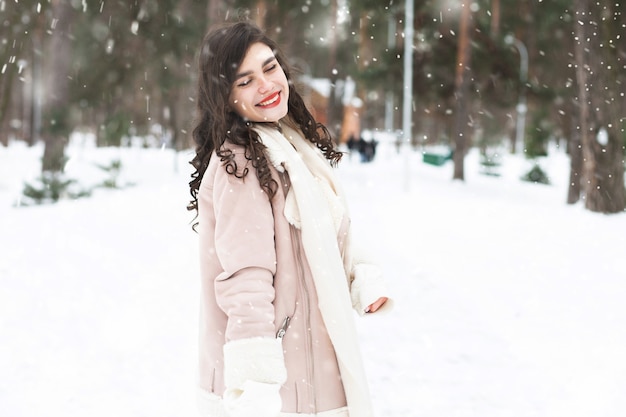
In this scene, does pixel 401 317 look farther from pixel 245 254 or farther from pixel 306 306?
pixel 245 254

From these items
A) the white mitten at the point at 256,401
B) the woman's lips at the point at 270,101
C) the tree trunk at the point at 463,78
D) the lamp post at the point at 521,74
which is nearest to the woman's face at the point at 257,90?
the woman's lips at the point at 270,101

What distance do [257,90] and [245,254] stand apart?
59cm

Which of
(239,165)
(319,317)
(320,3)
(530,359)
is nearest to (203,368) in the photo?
(319,317)

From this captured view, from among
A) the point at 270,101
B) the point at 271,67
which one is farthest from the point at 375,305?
the point at 271,67

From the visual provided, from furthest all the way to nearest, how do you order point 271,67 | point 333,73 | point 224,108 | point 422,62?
point 333,73 < point 422,62 < point 271,67 < point 224,108

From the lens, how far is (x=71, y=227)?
1049cm

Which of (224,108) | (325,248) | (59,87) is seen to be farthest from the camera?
(59,87)

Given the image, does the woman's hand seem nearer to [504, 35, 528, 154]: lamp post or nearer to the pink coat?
the pink coat

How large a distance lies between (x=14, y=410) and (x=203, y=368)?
8.14ft

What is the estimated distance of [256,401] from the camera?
5.80 feet

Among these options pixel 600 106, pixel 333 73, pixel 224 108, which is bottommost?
pixel 224 108

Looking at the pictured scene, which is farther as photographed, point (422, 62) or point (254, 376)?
point (422, 62)

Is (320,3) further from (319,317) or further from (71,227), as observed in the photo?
(319,317)

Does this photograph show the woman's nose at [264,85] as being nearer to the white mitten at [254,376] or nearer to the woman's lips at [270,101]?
the woman's lips at [270,101]
